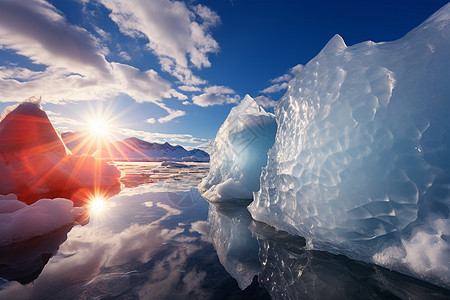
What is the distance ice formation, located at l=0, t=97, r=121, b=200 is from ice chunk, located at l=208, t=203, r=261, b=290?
5.47 meters

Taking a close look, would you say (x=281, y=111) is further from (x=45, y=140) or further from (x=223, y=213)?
(x=45, y=140)

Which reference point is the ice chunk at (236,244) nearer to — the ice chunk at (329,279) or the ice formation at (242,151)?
the ice chunk at (329,279)

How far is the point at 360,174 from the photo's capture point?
7.46 ft

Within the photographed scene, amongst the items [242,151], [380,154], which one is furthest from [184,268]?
[242,151]

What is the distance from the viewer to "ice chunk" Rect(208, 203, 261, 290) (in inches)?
85.8

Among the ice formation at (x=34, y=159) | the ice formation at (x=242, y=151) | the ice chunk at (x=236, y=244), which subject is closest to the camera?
the ice chunk at (x=236, y=244)

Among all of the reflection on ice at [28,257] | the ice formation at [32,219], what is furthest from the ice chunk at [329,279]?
the ice formation at [32,219]

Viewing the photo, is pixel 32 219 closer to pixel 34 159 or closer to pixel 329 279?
pixel 329 279

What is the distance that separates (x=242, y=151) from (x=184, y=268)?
4572mm

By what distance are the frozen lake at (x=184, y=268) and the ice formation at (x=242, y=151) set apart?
Answer: 2.50 metres

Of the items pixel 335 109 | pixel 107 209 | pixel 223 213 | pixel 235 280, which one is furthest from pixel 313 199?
pixel 107 209

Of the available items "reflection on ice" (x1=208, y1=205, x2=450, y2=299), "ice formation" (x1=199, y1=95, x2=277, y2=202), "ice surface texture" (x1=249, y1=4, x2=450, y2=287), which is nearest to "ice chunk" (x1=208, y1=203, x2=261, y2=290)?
"reflection on ice" (x1=208, y1=205, x2=450, y2=299)

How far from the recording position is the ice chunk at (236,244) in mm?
2180

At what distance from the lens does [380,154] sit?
7.09ft
